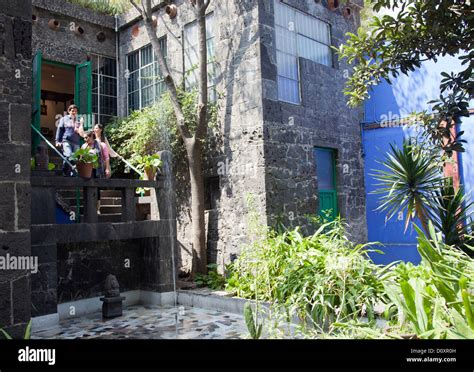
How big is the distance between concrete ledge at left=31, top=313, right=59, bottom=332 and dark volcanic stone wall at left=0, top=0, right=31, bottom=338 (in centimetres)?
242

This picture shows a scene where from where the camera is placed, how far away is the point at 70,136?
827cm

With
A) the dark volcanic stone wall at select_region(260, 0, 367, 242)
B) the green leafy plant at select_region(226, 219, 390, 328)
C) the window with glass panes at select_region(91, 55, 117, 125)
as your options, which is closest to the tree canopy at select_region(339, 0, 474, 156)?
the green leafy plant at select_region(226, 219, 390, 328)

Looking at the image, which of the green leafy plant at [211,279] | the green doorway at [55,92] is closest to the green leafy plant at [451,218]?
the green leafy plant at [211,279]

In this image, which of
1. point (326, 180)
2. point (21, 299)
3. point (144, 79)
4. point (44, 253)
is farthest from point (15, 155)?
point (144, 79)

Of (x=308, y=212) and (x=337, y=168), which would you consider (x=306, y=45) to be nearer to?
(x=337, y=168)

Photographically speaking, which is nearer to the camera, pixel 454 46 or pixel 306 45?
pixel 454 46

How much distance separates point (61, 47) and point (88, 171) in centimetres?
593

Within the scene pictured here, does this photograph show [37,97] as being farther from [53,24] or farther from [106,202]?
[106,202]

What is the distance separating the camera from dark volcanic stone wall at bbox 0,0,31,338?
163 inches

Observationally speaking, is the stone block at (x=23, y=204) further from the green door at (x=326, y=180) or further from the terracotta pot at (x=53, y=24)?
the terracotta pot at (x=53, y=24)

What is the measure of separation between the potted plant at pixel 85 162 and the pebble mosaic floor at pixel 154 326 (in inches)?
93.9
